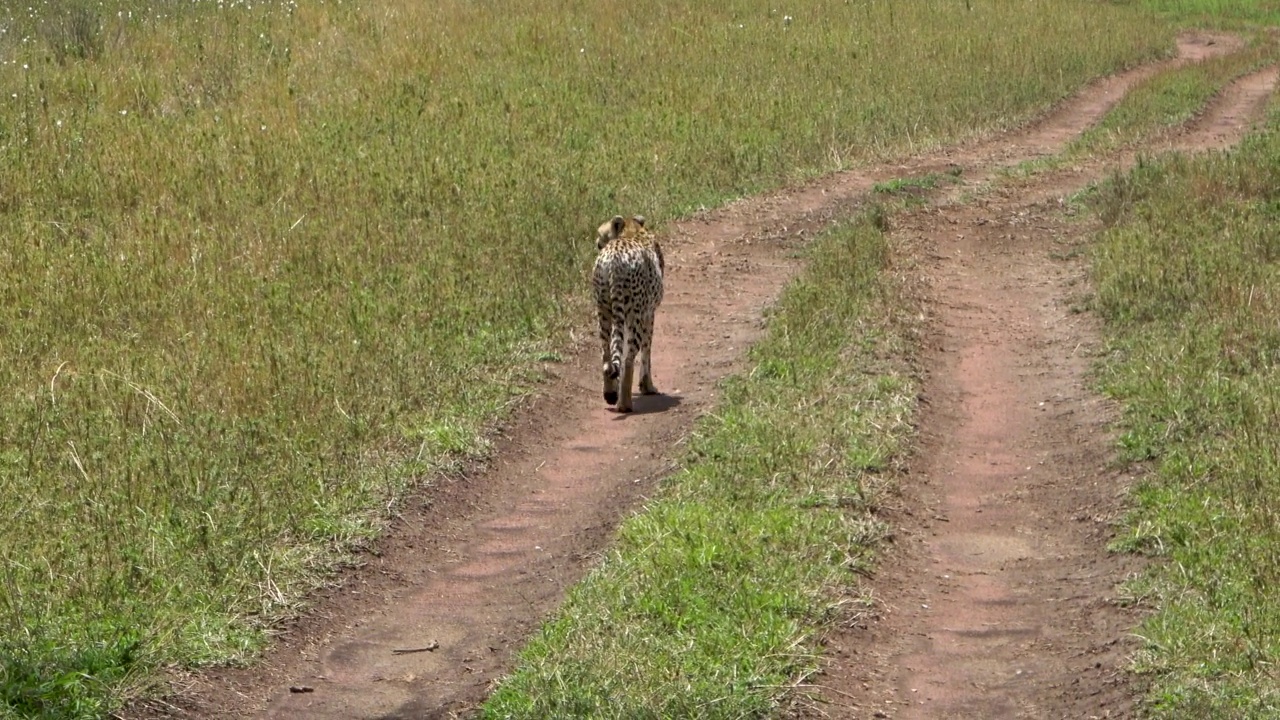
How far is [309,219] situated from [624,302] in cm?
478

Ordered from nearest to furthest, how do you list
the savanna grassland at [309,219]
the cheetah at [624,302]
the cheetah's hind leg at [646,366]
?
the savanna grassland at [309,219], the cheetah at [624,302], the cheetah's hind leg at [646,366]

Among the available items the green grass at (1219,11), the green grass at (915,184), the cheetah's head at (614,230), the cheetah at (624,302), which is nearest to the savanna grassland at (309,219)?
the cheetah at (624,302)

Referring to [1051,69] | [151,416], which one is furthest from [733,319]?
[1051,69]

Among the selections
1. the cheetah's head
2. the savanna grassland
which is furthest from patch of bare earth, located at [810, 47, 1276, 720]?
the savanna grassland

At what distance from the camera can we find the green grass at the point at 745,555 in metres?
6.71

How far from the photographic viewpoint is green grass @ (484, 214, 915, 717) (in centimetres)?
671

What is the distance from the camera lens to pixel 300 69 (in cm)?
1923

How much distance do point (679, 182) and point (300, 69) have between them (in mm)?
4918

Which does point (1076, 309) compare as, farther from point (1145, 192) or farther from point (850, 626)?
point (850, 626)

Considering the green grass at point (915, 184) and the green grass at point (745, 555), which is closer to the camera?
the green grass at point (745, 555)

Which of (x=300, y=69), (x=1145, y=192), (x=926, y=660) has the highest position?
(x=300, y=69)

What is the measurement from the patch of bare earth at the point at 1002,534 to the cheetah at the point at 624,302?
190cm

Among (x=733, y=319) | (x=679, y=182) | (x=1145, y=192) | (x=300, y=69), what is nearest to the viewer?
(x=733, y=319)

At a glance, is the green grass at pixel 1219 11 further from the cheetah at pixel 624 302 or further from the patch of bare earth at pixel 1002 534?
the cheetah at pixel 624 302
